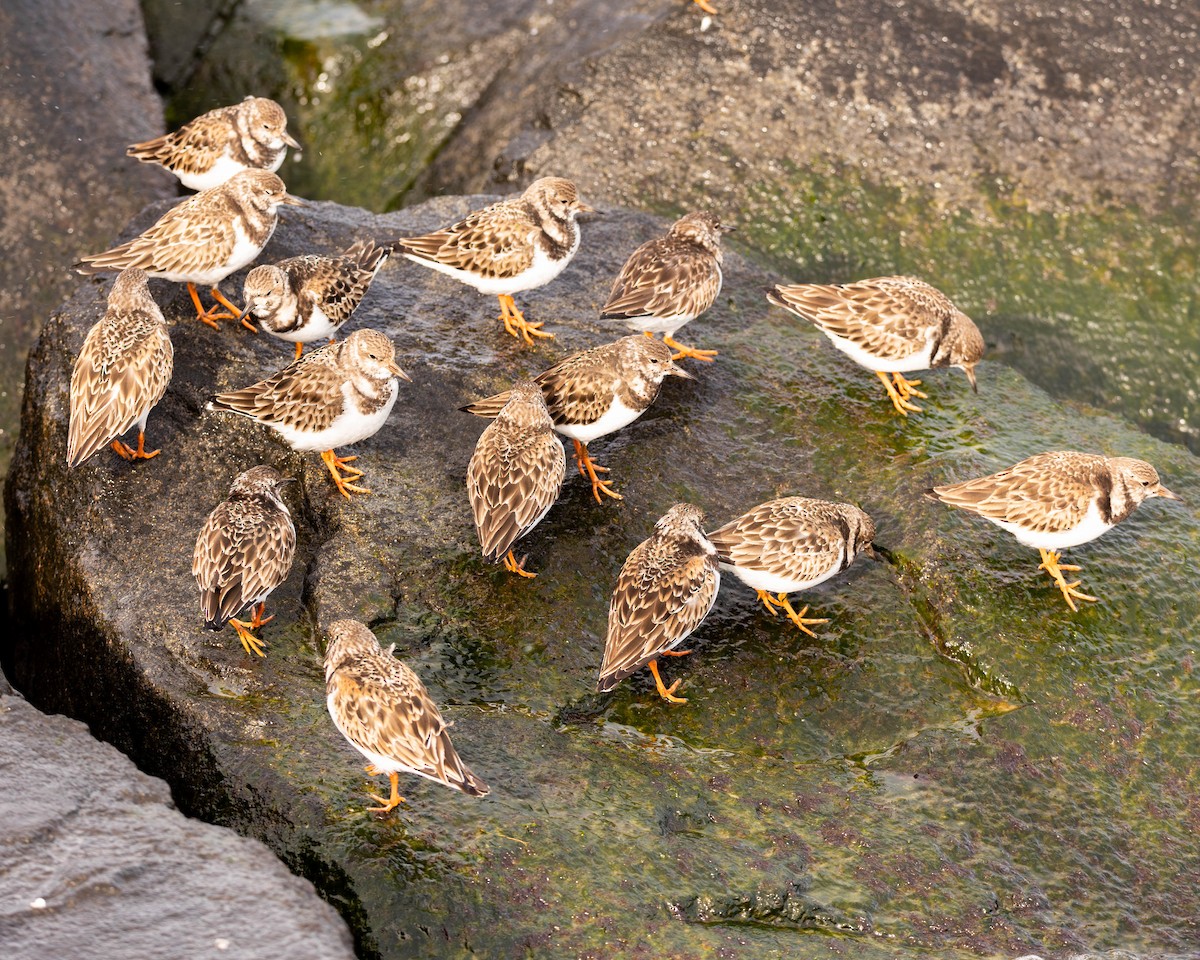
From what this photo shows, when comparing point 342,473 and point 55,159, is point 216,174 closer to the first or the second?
point 55,159

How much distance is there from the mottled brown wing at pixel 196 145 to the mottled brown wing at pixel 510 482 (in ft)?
13.9

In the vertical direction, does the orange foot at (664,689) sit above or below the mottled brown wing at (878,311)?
below

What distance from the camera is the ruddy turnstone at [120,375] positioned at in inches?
332

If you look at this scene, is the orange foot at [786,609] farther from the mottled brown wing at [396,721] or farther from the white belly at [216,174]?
the white belly at [216,174]

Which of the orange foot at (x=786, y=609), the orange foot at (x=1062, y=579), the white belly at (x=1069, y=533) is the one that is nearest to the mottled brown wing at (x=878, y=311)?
the white belly at (x=1069, y=533)

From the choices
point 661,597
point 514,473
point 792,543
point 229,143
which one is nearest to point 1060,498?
point 792,543

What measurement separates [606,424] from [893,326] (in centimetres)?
231

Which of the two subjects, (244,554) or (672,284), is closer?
(244,554)

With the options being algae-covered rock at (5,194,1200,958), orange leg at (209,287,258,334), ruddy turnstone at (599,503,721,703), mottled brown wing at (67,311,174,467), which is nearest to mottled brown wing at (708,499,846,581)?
ruddy turnstone at (599,503,721,703)

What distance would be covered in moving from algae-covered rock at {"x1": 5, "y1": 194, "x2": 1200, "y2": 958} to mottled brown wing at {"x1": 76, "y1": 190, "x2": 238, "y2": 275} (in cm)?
45

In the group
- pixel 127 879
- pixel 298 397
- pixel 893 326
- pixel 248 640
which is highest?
pixel 298 397

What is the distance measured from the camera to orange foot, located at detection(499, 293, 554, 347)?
10.0m

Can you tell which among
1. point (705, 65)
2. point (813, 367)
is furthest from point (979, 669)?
point (705, 65)

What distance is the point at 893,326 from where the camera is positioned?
9.53 m
